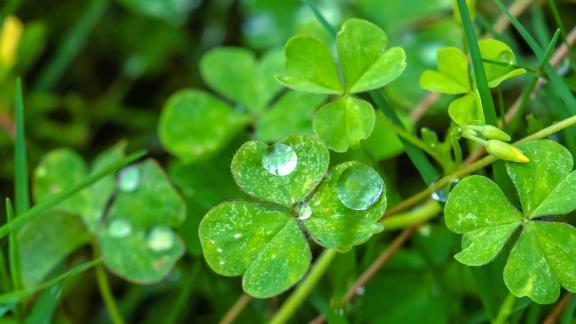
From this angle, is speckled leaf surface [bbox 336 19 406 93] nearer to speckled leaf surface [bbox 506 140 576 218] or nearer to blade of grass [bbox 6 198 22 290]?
speckled leaf surface [bbox 506 140 576 218]

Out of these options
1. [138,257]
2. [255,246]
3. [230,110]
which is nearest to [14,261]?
[138,257]

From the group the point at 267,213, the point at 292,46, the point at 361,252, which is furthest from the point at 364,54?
the point at 361,252

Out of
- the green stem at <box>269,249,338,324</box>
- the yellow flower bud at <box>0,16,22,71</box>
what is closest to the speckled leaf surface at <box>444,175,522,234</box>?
the green stem at <box>269,249,338,324</box>

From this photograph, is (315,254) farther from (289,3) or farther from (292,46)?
(289,3)

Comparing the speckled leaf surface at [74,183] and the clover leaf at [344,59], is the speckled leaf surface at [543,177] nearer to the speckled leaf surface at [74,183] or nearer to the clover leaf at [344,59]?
the clover leaf at [344,59]

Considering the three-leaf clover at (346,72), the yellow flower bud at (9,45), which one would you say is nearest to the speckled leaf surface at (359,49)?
the three-leaf clover at (346,72)

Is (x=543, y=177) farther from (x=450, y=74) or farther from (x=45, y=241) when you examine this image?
(x=45, y=241)
